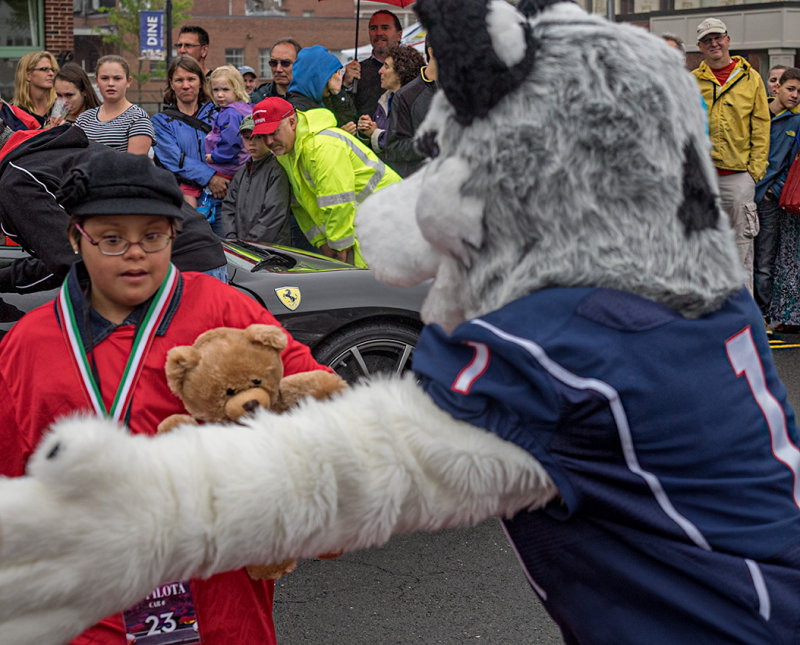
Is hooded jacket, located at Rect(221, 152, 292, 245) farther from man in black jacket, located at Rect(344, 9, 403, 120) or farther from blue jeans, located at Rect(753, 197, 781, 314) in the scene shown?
blue jeans, located at Rect(753, 197, 781, 314)

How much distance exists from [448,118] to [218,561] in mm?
756

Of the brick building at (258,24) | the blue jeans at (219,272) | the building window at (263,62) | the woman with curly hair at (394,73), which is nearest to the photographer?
the blue jeans at (219,272)

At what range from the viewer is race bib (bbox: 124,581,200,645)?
238cm

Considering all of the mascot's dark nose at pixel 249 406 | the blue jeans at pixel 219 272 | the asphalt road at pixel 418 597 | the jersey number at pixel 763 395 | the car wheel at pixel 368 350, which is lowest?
the asphalt road at pixel 418 597

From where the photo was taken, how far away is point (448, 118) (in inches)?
65.2

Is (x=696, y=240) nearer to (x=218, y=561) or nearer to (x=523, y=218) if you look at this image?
(x=523, y=218)

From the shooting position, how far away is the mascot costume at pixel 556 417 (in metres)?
1.45

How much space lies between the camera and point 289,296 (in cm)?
528

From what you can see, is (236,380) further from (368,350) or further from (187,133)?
(187,133)

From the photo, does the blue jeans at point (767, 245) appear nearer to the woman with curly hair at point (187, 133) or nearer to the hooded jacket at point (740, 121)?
the hooded jacket at point (740, 121)

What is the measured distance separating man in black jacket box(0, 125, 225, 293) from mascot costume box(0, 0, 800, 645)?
262 centimetres

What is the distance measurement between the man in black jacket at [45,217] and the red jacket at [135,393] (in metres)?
1.57

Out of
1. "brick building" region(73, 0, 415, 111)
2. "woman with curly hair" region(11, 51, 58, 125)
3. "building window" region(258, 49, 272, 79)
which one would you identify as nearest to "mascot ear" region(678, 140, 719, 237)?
"woman with curly hair" region(11, 51, 58, 125)

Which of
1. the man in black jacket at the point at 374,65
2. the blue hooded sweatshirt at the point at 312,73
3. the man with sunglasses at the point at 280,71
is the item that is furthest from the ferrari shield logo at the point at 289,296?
the man in black jacket at the point at 374,65
